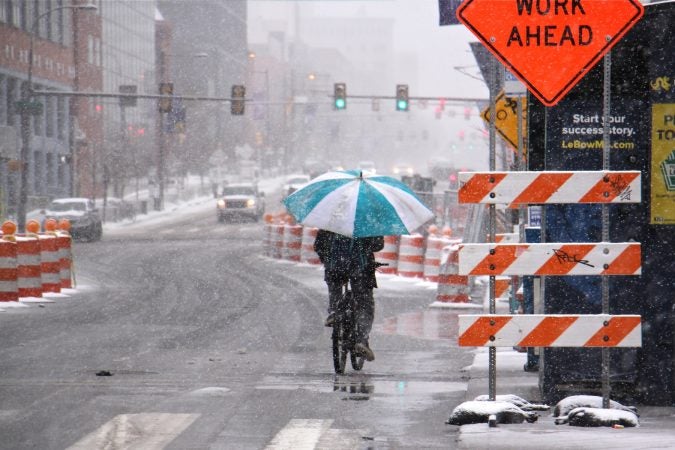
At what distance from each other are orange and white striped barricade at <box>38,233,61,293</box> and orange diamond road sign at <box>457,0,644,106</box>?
14.8m

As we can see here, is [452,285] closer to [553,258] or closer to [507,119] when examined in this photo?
[507,119]

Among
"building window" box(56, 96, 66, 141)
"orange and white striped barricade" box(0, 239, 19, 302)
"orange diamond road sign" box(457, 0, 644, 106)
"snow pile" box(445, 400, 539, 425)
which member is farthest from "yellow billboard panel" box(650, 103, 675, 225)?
"building window" box(56, 96, 66, 141)

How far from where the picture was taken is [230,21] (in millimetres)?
143750

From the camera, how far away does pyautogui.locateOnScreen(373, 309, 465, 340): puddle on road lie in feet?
58.4

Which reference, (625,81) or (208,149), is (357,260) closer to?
(625,81)

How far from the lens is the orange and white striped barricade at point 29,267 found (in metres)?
21.8

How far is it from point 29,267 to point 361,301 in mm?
10338

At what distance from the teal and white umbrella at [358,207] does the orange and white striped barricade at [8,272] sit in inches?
364

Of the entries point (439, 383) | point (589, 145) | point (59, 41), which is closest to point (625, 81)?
point (589, 145)

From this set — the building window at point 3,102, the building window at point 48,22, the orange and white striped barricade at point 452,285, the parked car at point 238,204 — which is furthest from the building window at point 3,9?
the orange and white striped barricade at point 452,285

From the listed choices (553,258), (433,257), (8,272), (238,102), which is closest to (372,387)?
(553,258)

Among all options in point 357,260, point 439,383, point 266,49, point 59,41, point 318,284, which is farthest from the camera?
point 266,49

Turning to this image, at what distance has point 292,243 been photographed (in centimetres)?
3597

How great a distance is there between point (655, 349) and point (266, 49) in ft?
574
